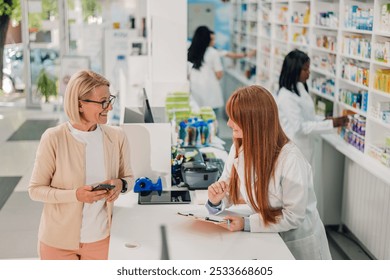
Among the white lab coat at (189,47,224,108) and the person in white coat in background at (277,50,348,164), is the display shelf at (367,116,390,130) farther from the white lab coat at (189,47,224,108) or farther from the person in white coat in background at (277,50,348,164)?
the white lab coat at (189,47,224,108)

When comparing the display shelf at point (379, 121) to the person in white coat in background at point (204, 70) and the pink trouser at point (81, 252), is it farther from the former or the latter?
the person in white coat in background at point (204, 70)

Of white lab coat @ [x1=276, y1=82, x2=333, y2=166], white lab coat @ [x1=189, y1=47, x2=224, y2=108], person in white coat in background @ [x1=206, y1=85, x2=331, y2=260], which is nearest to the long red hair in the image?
person in white coat in background @ [x1=206, y1=85, x2=331, y2=260]

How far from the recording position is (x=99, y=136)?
2572 mm

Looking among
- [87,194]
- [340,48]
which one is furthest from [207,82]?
[87,194]

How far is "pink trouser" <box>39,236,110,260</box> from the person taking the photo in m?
2.53

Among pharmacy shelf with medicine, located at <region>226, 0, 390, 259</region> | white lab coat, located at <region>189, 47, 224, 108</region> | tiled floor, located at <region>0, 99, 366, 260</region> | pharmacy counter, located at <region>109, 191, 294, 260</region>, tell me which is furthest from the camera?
white lab coat, located at <region>189, 47, 224, 108</region>

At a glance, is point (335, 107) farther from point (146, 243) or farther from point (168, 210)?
point (146, 243)

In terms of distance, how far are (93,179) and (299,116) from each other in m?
2.17

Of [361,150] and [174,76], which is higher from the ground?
[174,76]

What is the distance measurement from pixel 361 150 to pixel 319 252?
1891 mm

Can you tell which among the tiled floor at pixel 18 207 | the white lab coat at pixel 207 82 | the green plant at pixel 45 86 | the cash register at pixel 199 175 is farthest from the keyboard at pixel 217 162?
the green plant at pixel 45 86

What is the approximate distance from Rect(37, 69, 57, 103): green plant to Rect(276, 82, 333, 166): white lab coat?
5.38 metres

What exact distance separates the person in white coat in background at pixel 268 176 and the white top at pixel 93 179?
473 mm
